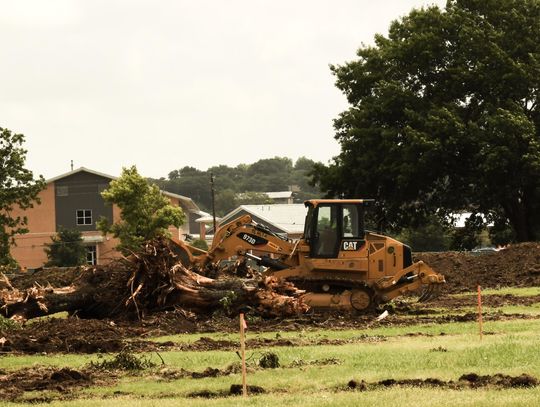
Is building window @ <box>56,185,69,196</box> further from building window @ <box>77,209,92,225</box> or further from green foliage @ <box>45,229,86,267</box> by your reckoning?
green foliage @ <box>45,229,86,267</box>

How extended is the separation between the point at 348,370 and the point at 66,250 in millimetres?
73283

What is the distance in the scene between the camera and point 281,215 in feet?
380

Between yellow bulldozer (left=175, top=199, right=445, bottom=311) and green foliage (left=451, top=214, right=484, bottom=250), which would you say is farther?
green foliage (left=451, top=214, right=484, bottom=250)

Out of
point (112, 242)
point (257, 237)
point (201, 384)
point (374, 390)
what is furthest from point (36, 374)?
point (112, 242)

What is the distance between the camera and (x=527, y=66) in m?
55.3

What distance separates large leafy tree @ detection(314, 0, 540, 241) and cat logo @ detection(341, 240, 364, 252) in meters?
25.4

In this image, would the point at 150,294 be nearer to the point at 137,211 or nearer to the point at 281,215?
the point at 137,211

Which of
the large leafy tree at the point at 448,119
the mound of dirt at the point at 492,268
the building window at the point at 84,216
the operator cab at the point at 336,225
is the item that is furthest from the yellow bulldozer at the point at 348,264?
the building window at the point at 84,216

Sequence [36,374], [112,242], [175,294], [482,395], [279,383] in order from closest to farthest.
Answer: [482,395] < [279,383] < [36,374] < [175,294] < [112,242]

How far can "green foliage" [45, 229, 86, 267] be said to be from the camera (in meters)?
88.4

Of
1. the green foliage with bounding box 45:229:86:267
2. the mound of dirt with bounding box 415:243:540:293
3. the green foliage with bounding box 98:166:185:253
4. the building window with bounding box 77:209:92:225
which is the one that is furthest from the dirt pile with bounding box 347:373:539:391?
the building window with bounding box 77:209:92:225

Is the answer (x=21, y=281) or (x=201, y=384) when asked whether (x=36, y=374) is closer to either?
(x=201, y=384)

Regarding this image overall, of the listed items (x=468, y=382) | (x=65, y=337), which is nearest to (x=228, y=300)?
(x=65, y=337)

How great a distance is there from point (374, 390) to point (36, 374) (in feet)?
19.8
